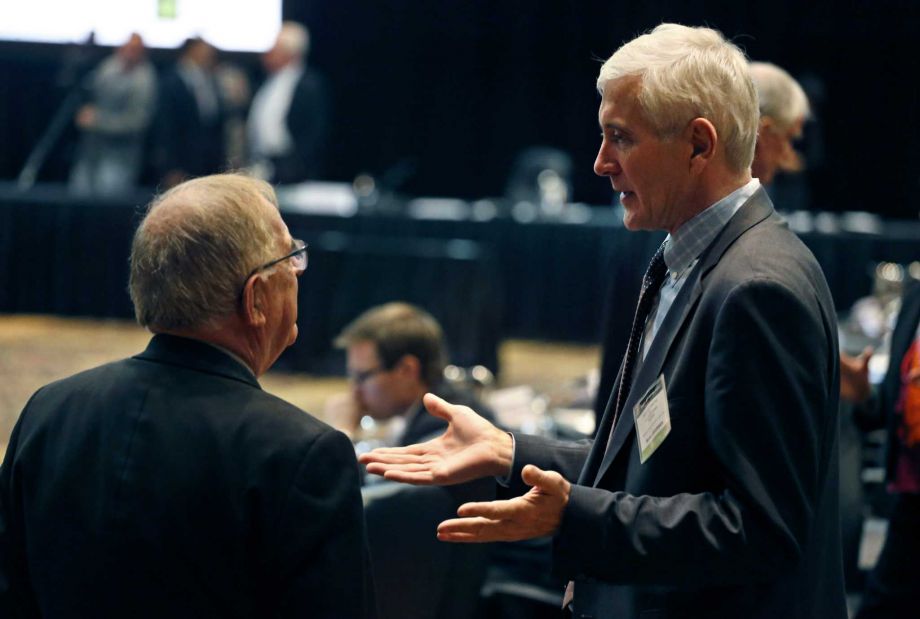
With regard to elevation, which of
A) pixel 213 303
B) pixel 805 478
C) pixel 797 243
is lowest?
pixel 805 478

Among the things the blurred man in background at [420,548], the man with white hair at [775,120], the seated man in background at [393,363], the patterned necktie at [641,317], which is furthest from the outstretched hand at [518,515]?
the seated man in background at [393,363]

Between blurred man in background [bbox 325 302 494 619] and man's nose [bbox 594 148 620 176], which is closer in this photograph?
man's nose [bbox 594 148 620 176]

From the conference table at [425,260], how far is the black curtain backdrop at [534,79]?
2292mm

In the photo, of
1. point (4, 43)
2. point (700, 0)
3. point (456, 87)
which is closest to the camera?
point (700, 0)

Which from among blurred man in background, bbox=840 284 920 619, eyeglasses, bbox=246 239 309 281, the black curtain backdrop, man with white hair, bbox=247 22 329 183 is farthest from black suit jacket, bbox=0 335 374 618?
the black curtain backdrop

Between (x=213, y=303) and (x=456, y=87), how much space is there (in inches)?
418

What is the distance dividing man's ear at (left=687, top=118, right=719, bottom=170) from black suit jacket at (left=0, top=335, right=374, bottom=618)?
0.56m

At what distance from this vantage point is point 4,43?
500 inches

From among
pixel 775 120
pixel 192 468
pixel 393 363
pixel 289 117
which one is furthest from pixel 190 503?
pixel 289 117

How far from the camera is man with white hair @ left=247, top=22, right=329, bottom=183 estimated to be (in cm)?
931

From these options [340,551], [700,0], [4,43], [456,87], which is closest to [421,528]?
[340,551]

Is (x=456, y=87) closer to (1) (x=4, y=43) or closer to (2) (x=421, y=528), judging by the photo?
(1) (x=4, y=43)

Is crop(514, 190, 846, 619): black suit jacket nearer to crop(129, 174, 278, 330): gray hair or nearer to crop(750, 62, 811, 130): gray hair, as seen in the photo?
crop(129, 174, 278, 330): gray hair

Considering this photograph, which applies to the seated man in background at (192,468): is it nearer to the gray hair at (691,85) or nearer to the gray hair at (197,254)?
the gray hair at (197,254)
